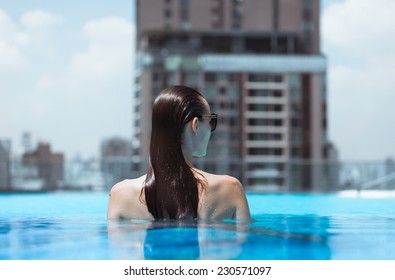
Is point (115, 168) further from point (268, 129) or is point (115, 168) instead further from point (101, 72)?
point (101, 72)

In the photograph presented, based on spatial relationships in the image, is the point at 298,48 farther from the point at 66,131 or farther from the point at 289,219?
the point at 289,219

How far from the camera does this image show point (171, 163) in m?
2.78

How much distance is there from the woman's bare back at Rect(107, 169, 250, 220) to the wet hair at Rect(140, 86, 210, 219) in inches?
1.3

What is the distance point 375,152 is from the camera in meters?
46.5

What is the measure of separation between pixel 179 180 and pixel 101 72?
6901 centimetres

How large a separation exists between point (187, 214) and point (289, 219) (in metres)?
1.15

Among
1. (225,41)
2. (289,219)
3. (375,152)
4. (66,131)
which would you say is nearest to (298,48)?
(225,41)

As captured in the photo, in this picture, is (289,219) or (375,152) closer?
(289,219)

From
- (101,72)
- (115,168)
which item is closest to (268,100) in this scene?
(101,72)

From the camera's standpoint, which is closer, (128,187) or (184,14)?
(128,187)

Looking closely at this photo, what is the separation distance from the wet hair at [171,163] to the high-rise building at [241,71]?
52801mm

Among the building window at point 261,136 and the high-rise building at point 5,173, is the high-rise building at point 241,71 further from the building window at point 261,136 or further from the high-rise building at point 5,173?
the high-rise building at point 5,173
